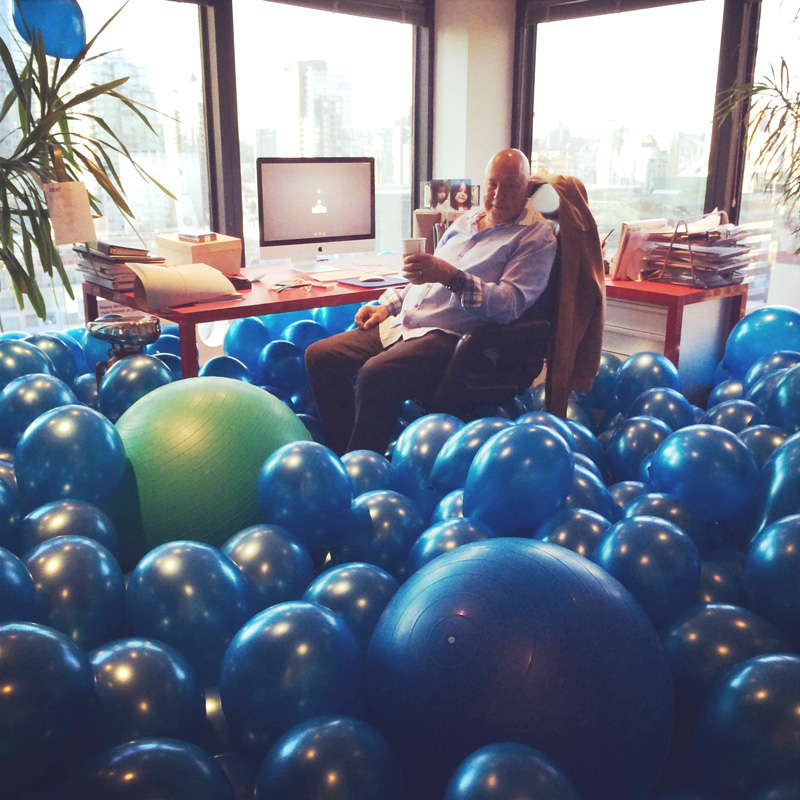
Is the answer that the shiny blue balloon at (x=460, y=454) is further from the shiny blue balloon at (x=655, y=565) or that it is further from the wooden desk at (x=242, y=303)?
the wooden desk at (x=242, y=303)

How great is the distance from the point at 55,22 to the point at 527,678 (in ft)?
8.20

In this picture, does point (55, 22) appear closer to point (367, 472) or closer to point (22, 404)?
point (22, 404)

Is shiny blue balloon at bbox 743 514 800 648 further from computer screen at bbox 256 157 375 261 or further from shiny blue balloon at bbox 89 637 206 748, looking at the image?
computer screen at bbox 256 157 375 261

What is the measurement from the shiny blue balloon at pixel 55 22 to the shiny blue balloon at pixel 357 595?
202 cm

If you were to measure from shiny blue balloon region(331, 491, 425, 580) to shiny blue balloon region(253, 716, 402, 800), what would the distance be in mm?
698

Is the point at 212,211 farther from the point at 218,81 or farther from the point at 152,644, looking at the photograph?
the point at 152,644

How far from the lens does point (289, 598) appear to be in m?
1.65

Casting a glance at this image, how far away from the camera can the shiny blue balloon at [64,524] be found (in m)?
1.69

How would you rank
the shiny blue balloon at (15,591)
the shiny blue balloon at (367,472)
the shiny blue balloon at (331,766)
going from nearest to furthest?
1. the shiny blue balloon at (331,766)
2. the shiny blue balloon at (15,591)
3. the shiny blue balloon at (367,472)

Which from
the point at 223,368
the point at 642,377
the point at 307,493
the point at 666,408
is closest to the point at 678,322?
the point at 642,377

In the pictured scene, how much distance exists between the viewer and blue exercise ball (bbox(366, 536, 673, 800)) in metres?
1.13

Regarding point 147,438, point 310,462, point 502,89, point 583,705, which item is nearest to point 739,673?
point 583,705

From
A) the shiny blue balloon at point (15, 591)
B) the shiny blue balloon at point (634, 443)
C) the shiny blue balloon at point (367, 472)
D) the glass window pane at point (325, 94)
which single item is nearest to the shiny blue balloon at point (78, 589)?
the shiny blue balloon at point (15, 591)

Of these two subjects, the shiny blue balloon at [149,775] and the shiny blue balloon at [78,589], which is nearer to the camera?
the shiny blue balloon at [149,775]
